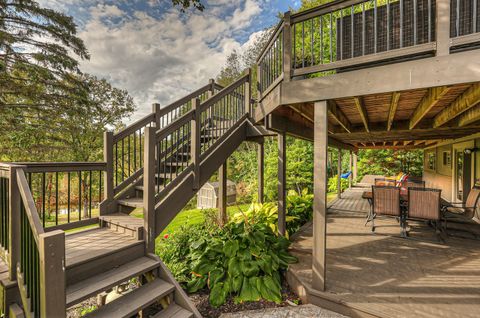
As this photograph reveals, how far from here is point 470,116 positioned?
3900 millimetres

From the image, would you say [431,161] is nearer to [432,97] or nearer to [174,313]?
[432,97]

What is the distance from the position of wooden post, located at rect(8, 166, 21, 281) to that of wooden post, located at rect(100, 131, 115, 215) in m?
1.38

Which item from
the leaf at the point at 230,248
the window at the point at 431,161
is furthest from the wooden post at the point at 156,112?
the window at the point at 431,161

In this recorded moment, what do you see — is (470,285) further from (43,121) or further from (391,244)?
(43,121)

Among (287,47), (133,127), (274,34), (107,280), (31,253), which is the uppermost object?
(274,34)

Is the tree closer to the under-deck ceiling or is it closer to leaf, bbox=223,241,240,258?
the under-deck ceiling

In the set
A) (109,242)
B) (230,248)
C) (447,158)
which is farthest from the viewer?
(447,158)

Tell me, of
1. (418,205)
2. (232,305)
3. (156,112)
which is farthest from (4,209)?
(418,205)

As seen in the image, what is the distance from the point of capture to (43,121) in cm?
1021

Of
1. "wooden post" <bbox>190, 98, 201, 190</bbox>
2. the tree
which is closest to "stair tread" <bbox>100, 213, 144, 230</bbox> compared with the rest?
"wooden post" <bbox>190, 98, 201, 190</bbox>

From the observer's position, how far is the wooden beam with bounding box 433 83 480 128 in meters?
2.84

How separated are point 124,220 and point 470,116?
596 centimetres

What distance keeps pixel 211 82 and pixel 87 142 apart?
10538 mm

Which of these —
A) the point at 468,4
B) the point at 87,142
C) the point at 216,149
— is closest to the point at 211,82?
the point at 216,149
